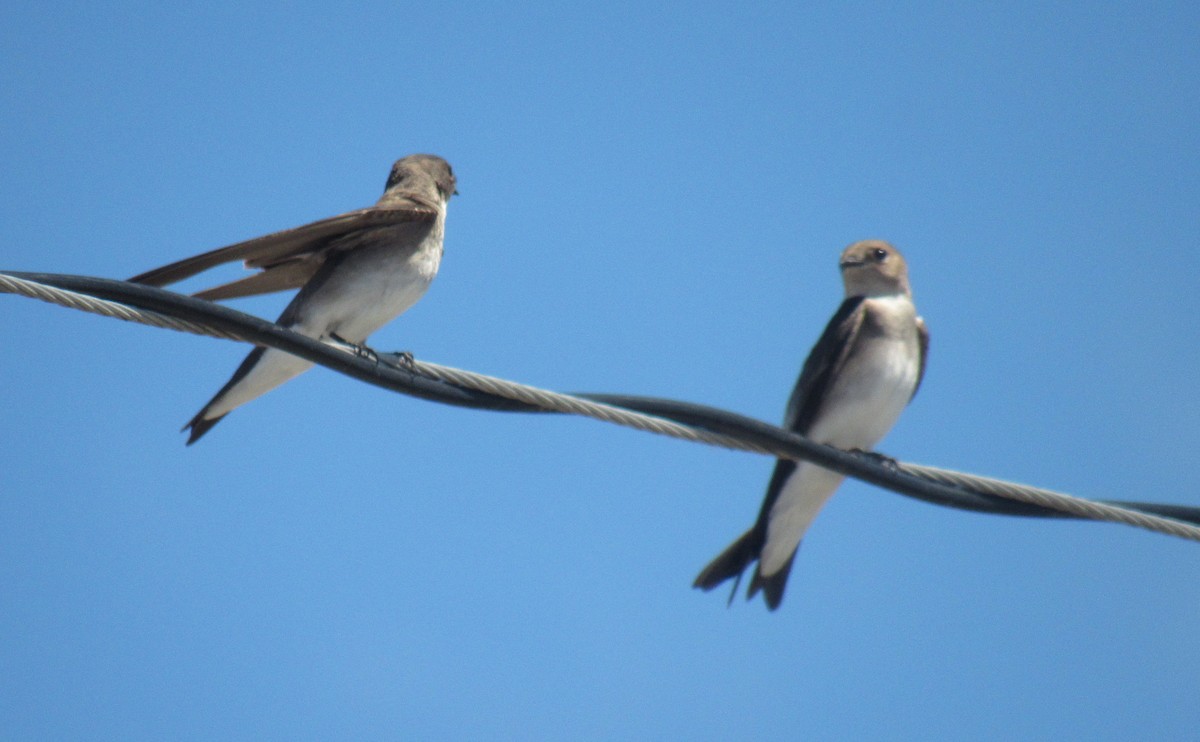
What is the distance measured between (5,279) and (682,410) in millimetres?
1962

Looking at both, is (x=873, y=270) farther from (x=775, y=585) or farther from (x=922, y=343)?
(x=775, y=585)

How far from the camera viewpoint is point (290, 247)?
5.71 m

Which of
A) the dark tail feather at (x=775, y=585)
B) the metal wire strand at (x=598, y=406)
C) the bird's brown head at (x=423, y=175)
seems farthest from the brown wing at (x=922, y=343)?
the bird's brown head at (x=423, y=175)

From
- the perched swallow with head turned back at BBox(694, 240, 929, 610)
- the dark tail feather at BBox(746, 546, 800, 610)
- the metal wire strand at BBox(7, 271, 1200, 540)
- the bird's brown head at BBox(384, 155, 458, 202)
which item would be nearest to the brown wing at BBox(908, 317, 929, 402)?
the perched swallow with head turned back at BBox(694, 240, 929, 610)

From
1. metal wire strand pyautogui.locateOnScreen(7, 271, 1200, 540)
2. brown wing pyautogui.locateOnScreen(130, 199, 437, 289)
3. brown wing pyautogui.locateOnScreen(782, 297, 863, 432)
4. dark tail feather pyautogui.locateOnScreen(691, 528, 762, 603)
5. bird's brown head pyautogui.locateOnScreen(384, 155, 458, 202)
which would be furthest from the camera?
bird's brown head pyautogui.locateOnScreen(384, 155, 458, 202)

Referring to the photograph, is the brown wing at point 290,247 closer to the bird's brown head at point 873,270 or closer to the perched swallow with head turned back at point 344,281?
the perched swallow with head turned back at point 344,281

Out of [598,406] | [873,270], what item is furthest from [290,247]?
[873,270]

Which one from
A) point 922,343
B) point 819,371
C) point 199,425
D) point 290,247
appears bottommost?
point 199,425

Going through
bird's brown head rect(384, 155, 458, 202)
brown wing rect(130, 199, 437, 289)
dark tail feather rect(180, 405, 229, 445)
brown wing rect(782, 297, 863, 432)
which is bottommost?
dark tail feather rect(180, 405, 229, 445)

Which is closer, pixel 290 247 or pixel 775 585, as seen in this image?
pixel 290 247

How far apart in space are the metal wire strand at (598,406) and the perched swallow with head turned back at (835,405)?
177cm

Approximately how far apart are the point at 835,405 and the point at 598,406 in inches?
99.5

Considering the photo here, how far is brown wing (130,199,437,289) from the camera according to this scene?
438 cm

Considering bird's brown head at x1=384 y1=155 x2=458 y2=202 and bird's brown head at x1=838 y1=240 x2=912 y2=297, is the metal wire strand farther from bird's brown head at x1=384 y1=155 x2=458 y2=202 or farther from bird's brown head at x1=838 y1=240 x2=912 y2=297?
bird's brown head at x1=384 y1=155 x2=458 y2=202
